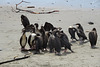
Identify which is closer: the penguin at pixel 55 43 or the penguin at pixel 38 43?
the penguin at pixel 55 43

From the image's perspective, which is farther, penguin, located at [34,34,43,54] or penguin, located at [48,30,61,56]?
penguin, located at [34,34,43,54]

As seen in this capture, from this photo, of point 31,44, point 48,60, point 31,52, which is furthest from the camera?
point 31,44

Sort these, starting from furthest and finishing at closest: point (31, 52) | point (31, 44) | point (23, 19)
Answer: point (23, 19)
point (31, 44)
point (31, 52)

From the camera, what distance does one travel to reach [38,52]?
7449mm

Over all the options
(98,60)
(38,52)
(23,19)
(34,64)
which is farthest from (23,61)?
(23,19)

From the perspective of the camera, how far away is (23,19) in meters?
12.6

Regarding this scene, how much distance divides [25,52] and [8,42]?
1753 mm

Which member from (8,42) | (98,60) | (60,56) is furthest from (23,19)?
(98,60)

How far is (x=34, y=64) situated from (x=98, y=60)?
2.18 metres

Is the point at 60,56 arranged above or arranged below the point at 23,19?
below

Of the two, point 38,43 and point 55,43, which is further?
point 38,43

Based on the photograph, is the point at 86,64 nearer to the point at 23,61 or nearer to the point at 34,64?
the point at 34,64

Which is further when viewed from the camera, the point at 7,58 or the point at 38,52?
the point at 38,52

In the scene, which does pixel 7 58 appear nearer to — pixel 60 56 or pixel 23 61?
pixel 23 61
